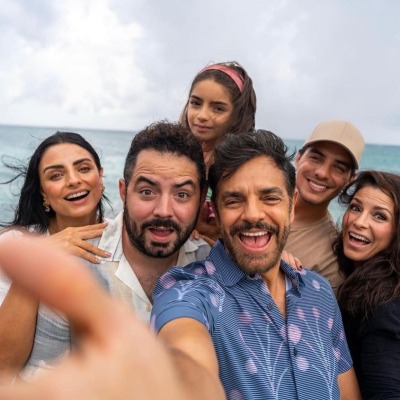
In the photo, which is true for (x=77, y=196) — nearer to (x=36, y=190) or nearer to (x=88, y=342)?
(x=36, y=190)

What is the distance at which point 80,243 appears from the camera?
3141 mm

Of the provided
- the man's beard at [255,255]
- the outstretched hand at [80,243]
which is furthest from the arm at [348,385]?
the outstretched hand at [80,243]

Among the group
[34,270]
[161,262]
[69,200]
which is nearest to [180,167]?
[161,262]

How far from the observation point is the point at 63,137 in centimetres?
424

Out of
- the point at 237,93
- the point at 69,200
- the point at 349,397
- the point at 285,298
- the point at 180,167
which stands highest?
the point at 237,93

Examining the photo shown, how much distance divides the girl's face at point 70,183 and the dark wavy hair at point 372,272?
6.86 feet

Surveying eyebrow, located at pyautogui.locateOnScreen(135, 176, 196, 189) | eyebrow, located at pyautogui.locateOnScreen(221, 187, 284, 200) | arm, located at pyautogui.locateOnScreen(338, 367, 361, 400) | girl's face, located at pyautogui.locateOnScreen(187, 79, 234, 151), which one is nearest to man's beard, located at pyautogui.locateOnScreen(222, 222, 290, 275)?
eyebrow, located at pyautogui.locateOnScreen(221, 187, 284, 200)

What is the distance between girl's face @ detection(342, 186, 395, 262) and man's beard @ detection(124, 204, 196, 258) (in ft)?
4.79

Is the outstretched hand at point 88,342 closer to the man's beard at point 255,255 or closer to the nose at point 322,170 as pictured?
the man's beard at point 255,255

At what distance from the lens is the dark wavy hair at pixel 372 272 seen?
11.6ft

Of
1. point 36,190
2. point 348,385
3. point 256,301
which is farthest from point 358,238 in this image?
point 36,190

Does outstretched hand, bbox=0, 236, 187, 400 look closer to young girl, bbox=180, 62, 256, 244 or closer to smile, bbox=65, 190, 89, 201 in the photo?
smile, bbox=65, 190, 89, 201

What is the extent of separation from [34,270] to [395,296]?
3.28 meters

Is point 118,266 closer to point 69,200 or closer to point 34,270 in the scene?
point 69,200
